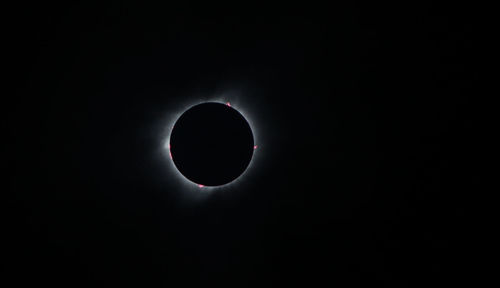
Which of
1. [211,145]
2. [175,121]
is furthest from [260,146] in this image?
[175,121]

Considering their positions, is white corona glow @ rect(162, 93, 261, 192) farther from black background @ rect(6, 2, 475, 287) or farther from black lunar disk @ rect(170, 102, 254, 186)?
black lunar disk @ rect(170, 102, 254, 186)

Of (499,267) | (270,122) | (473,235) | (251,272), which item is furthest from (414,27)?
(251,272)

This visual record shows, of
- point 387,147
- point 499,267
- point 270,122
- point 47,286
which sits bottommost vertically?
point 499,267

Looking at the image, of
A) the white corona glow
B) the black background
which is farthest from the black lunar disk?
the black background

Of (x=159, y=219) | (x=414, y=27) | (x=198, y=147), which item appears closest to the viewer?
(x=198, y=147)

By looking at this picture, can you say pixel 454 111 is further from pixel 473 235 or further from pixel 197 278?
pixel 197 278

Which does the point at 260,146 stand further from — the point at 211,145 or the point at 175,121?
the point at 175,121

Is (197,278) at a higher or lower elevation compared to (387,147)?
lower
